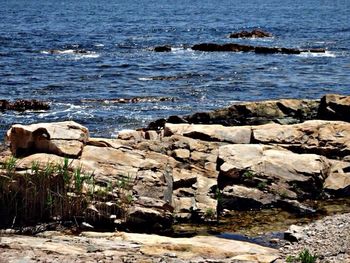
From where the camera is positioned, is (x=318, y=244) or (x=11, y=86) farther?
(x=11, y=86)

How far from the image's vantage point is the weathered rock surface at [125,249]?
13008 millimetres

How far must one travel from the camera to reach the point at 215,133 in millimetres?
22469

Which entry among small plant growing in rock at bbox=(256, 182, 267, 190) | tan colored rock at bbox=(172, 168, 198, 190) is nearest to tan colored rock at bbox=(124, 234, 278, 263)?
tan colored rock at bbox=(172, 168, 198, 190)

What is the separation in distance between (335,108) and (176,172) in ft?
29.8

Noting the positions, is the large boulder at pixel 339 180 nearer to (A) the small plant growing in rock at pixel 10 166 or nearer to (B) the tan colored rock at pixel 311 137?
(B) the tan colored rock at pixel 311 137

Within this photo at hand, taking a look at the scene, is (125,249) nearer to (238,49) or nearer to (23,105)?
(23,105)

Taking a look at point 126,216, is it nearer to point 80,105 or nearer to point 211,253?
point 211,253

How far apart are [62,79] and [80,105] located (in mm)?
9048

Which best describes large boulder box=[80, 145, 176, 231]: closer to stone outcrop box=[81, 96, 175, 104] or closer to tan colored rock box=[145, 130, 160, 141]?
tan colored rock box=[145, 130, 160, 141]

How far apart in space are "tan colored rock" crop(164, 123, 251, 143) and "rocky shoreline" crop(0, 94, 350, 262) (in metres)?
0.04

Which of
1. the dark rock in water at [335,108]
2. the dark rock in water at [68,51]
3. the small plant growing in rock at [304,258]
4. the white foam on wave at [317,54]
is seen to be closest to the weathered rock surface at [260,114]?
the dark rock in water at [335,108]

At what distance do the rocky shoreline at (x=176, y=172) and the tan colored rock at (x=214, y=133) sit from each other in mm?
35

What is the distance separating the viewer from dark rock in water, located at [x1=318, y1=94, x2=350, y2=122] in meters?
25.4

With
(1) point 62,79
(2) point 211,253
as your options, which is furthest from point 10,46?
(2) point 211,253
